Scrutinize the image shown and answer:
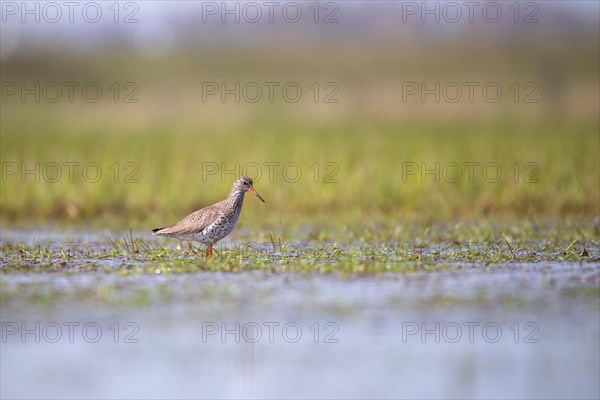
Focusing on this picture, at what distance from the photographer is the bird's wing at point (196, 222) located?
39.0ft

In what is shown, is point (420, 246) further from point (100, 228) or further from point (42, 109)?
point (42, 109)

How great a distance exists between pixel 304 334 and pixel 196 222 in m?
4.10

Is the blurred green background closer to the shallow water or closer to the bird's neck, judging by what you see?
the bird's neck

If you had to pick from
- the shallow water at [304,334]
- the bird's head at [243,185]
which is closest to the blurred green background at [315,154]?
the bird's head at [243,185]

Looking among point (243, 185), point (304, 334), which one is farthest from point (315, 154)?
point (304, 334)

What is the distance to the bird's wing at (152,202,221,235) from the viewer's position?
39.0ft

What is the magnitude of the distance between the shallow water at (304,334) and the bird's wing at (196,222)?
155 cm

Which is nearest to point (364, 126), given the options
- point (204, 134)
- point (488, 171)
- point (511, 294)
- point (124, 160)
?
point (204, 134)

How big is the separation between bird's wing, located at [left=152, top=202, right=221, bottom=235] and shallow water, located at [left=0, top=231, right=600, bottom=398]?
5.07 feet

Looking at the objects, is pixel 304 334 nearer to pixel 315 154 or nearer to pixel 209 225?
pixel 209 225

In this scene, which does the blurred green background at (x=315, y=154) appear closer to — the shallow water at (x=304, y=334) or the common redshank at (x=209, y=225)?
the common redshank at (x=209, y=225)

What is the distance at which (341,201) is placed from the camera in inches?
635

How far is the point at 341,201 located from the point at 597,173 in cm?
410

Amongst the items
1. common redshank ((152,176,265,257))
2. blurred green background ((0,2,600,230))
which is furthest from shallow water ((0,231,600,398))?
blurred green background ((0,2,600,230))
